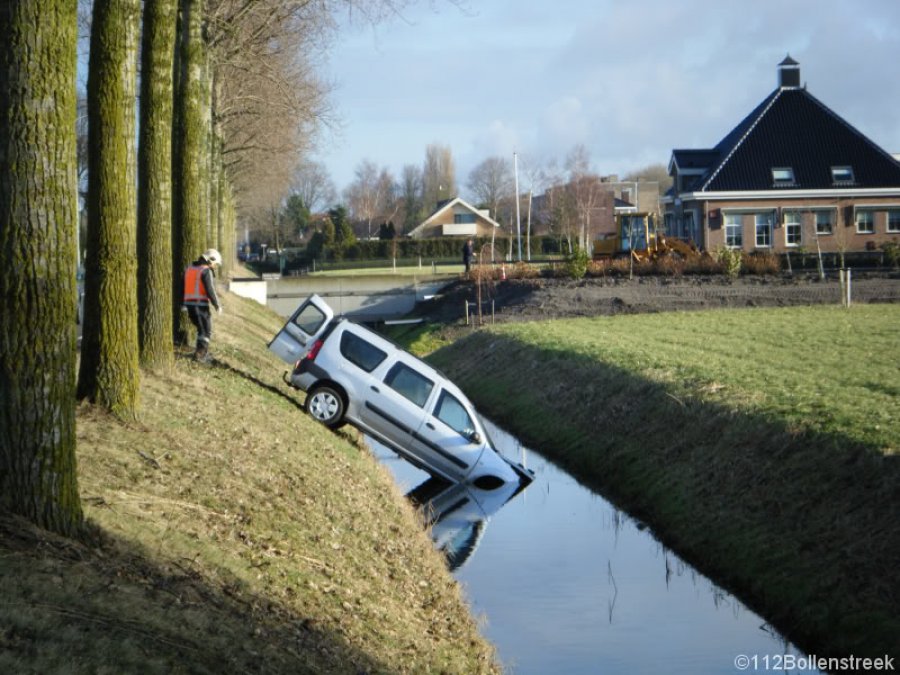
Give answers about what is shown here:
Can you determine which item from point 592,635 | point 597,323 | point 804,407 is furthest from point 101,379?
point 597,323

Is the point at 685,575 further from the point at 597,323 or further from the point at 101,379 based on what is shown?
the point at 597,323

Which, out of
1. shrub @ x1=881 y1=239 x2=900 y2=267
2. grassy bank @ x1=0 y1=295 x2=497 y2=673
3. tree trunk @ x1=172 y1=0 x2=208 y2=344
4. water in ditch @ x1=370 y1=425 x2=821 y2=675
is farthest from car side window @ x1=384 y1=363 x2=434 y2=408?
shrub @ x1=881 y1=239 x2=900 y2=267

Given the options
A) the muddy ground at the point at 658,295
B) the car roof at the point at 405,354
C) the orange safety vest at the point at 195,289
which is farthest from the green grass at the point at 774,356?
the orange safety vest at the point at 195,289

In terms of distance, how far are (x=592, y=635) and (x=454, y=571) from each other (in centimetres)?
291

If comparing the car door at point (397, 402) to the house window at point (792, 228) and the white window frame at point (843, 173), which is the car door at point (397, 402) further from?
the white window frame at point (843, 173)

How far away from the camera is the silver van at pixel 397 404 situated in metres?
19.6

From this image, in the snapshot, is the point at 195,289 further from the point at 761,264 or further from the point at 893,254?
the point at 893,254

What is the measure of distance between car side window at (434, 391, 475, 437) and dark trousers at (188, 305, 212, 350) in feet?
12.4

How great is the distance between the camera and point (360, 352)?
786 inches

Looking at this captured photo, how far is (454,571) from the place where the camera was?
15453mm

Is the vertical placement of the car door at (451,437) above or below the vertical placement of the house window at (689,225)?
below

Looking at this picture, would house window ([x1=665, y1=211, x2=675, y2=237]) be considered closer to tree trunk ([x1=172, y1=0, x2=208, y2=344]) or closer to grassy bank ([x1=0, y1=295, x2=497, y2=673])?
tree trunk ([x1=172, y1=0, x2=208, y2=344])

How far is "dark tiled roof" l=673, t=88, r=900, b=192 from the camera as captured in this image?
6681 cm

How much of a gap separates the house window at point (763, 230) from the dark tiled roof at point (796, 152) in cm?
152
